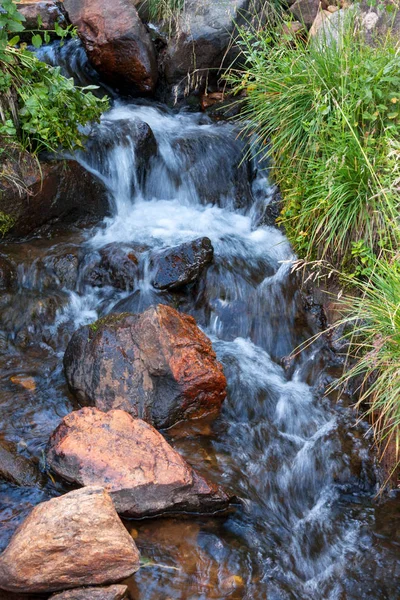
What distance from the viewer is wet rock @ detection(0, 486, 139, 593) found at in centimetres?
255

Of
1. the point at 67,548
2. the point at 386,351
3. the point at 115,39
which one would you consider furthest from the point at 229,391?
the point at 115,39

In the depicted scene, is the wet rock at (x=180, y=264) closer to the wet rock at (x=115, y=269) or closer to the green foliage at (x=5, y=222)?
the wet rock at (x=115, y=269)

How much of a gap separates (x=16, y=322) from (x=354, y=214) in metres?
2.58

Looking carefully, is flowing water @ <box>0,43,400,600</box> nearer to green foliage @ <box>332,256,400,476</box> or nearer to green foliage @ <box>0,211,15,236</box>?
green foliage @ <box>0,211,15,236</box>

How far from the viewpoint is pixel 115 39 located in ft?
22.6

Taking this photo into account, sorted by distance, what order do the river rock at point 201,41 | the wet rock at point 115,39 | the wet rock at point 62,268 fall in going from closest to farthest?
the wet rock at point 62,268, the wet rock at point 115,39, the river rock at point 201,41

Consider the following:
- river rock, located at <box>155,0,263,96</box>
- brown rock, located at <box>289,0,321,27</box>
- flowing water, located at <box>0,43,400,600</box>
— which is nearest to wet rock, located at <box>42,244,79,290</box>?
flowing water, located at <box>0,43,400,600</box>

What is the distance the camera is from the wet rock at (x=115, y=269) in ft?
16.7

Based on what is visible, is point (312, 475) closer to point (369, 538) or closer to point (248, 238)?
point (369, 538)

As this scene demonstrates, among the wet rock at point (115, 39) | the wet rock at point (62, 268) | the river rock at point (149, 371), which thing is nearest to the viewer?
the river rock at point (149, 371)

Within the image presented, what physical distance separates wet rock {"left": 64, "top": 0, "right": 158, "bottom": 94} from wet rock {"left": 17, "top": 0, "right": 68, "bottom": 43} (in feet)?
1.59

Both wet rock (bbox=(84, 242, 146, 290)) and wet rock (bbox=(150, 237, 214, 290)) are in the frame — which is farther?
wet rock (bbox=(84, 242, 146, 290))

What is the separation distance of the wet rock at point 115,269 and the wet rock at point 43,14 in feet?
12.2

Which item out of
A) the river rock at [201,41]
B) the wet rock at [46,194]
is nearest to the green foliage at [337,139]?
the wet rock at [46,194]
